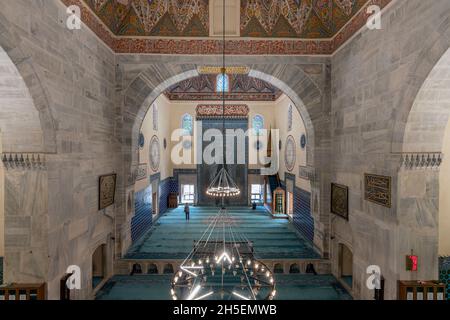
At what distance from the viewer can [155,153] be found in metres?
10.5

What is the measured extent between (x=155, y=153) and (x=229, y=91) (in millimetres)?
4516

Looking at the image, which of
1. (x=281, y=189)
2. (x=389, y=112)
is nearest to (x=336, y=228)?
(x=389, y=112)

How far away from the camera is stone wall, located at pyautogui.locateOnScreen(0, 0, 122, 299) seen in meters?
3.72

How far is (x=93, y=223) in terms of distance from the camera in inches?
218

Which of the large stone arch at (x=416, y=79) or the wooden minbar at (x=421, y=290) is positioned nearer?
the large stone arch at (x=416, y=79)

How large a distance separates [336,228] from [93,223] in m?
5.05

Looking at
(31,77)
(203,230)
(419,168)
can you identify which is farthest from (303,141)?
(31,77)

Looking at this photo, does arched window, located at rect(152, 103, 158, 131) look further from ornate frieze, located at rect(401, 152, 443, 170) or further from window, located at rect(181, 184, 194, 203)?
ornate frieze, located at rect(401, 152, 443, 170)

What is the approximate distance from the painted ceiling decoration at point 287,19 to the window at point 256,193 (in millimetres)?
7907

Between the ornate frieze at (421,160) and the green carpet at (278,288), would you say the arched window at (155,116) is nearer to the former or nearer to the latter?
the green carpet at (278,288)

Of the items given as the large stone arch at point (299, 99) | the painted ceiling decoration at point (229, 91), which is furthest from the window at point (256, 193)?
the large stone arch at point (299, 99)

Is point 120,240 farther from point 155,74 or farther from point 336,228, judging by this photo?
point 336,228

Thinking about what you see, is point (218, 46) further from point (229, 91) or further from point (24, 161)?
point (229, 91)

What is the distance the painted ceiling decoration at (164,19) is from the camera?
657 cm
